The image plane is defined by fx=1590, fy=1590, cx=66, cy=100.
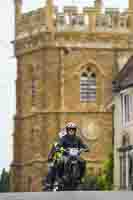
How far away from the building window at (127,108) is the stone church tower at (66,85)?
53.6 ft

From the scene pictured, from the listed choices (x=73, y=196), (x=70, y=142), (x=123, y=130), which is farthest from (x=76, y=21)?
(x=73, y=196)

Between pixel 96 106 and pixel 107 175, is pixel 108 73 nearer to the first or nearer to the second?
pixel 96 106

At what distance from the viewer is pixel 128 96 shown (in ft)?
243

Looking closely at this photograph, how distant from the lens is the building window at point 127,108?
73.7 m

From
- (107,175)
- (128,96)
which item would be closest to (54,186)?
(128,96)

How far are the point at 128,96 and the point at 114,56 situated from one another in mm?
18776

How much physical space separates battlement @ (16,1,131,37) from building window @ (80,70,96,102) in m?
2.64

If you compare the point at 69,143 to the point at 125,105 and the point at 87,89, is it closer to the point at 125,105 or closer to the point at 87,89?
the point at 125,105

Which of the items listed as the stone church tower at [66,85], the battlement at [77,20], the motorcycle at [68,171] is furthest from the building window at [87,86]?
the motorcycle at [68,171]

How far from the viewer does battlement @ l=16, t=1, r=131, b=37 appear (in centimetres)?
9438

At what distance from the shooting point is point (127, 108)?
73.9 metres

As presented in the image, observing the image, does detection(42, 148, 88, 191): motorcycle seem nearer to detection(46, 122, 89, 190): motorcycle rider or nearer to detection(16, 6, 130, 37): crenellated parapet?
detection(46, 122, 89, 190): motorcycle rider

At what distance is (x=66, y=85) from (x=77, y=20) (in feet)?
14.9

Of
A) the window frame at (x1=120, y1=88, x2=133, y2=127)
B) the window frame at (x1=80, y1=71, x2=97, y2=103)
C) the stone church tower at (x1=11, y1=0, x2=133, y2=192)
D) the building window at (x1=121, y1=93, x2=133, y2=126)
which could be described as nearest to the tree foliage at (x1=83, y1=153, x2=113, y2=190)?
the window frame at (x1=120, y1=88, x2=133, y2=127)
